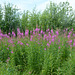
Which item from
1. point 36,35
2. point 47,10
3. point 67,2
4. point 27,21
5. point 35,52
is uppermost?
point 67,2

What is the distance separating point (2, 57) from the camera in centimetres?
534

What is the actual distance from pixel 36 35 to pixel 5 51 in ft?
6.43

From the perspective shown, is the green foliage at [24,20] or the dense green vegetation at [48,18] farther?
the green foliage at [24,20]

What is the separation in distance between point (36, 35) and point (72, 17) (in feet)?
37.6

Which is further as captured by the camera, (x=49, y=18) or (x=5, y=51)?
(x=49, y=18)

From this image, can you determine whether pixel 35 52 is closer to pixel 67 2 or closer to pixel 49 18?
pixel 49 18

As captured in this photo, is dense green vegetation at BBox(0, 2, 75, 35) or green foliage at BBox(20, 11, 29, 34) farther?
green foliage at BBox(20, 11, 29, 34)

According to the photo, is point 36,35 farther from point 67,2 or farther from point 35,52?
point 67,2

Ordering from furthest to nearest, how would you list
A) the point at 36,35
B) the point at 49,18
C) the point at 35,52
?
the point at 49,18 → the point at 36,35 → the point at 35,52

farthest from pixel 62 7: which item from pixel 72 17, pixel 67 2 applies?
pixel 72 17

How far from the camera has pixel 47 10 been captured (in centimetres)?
1503

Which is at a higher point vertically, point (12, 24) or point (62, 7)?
point (62, 7)

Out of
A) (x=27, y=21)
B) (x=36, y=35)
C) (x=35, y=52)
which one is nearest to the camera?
(x=35, y=52)

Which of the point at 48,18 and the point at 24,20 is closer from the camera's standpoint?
the point at 48,18
